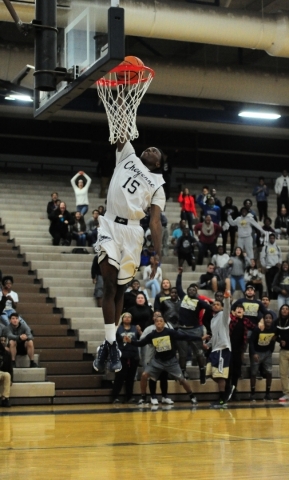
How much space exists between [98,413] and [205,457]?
5506 millimetres

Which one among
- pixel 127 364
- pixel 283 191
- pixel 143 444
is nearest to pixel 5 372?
pixel 127 364

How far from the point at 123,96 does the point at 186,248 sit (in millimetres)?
13568

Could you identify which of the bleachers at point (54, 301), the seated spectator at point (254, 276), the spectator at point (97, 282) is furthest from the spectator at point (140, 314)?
the seated spectator at point (254, 276)

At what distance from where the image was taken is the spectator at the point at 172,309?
17.3 meters

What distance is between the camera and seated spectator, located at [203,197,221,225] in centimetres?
2330

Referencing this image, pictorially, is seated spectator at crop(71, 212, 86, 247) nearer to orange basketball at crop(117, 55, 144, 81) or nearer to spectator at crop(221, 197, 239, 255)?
spectator at crop(221, 197, 239, 255)

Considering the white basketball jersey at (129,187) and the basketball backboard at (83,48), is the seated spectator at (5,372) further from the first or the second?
the white basketball jersey at (129,187)

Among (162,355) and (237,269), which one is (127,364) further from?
(237,269)

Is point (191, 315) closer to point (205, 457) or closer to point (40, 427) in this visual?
point (40, 427)

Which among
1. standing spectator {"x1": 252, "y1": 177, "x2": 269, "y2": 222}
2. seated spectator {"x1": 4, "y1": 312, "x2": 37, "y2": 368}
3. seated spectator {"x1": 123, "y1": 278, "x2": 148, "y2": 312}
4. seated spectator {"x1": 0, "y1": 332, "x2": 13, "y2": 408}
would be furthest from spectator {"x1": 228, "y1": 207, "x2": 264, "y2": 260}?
seated spectator {"x1": 0, "y1": 332, "x2": 13, "y2": 408}

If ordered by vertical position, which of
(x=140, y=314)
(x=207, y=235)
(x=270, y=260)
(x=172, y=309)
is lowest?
(x=140, y=314)

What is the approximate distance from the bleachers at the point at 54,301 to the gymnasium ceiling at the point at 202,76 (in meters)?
3.95

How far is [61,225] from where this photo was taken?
Result: 2203cm

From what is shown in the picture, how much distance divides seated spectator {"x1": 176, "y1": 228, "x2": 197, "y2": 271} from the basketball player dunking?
13.5 m
